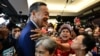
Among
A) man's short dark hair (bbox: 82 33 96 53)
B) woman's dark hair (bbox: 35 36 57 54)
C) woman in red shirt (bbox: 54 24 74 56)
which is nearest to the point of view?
woman's dark hair (bbox: 35 36 57 54)

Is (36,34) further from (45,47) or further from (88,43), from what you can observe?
(88,43)

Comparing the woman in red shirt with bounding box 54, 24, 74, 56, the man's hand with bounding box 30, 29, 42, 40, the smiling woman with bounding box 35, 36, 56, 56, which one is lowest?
the woman in red shirt with bounding box 54, 24, 74, 56

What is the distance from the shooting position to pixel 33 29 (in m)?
2.09

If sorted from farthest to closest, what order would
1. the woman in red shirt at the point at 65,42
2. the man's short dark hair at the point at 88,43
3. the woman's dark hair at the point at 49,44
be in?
the woman in red shirt at the point at 65,42 → the man's short dark hair at the point at 88,43 → the woman's dark hair at the point at 49,44

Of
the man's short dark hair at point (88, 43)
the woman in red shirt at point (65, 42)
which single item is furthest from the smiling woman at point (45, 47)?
the woman in red shirt at point (65, 42)

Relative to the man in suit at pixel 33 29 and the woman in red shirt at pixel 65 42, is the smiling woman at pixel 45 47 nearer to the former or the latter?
the man in suit at pixel 33 29

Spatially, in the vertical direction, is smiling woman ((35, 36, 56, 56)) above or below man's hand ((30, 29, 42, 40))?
below

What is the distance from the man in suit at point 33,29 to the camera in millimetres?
1995

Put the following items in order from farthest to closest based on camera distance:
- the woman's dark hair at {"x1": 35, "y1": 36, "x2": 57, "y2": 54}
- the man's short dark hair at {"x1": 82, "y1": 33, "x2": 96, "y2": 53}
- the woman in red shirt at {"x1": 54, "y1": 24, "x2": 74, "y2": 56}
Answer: the woman in red shirt at {"x1": 54, "y1": 24, "x2": 74, "y2": 56}, the man's short dark hair at {"x1": 82, "y1": 33, "x2": 96, "y2": 53}, the woman's dark hair at {"x1": 35, "y1": 36, "x2": 57, "y2": 54}

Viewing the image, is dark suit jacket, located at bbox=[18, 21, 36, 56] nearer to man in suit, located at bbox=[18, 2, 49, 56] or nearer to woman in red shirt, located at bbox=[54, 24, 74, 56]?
Answer: man in suit, located at bbox=[18, 2, 49, 56]

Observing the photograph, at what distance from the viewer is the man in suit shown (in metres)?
2.00

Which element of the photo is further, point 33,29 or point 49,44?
point 33,29

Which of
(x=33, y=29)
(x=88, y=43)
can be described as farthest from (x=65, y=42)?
(x=33, y=29)

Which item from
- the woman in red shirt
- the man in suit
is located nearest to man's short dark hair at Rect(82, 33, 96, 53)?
the woman in red shirt
